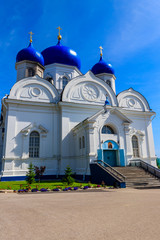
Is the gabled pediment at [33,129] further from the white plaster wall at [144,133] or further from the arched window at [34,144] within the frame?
the white plaster wall at [144,133]

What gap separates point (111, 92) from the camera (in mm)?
21438

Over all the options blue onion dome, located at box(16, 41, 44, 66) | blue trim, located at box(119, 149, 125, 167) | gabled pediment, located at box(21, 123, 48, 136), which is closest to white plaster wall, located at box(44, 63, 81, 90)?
blue onion dome, located at box(16, 41, 44, 66)

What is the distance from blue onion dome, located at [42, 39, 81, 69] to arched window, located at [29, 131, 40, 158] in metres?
9.87

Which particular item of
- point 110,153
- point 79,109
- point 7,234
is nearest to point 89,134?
point 110,153

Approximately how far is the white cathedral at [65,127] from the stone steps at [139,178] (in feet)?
5.66

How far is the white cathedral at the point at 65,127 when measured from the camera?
54.3ft

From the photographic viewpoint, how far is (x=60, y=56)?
23.1m

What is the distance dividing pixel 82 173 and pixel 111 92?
9.74m

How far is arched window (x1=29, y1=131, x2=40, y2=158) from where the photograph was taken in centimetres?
1745

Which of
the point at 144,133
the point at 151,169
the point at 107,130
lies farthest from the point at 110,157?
the point at 144,133

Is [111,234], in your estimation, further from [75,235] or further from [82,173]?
[82,173]

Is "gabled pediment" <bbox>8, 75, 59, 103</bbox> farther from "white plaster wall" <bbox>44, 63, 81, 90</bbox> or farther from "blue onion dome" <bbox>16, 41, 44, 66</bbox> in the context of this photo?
"white plaster wall" <bbox>44, 63, 81, 90</bbox>

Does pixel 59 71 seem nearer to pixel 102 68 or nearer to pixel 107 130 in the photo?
pixel 102 68

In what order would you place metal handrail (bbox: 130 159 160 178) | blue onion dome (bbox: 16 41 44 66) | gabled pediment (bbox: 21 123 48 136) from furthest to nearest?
blue onion dome (bbox: 16 41 44 66)
gabled pediment (bbox: 21 123 48 136)
metal handrail (bbox: 130 159 160 178)
